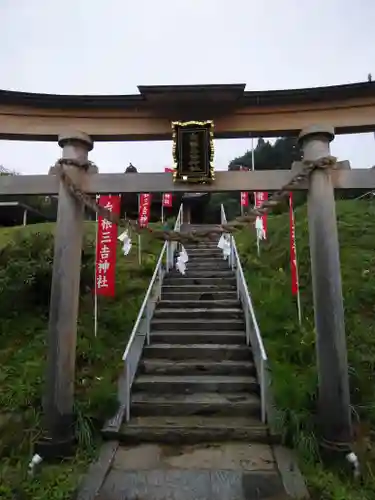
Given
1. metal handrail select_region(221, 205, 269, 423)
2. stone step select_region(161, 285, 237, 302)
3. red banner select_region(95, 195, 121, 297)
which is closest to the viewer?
metal handrail select_region(221, 205, 269, 423)

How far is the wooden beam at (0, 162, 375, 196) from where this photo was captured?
16.8ft

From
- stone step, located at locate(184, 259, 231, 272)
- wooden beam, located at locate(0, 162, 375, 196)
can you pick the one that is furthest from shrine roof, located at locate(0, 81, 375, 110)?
stone step, located at locate(184, 259, 231, 272)

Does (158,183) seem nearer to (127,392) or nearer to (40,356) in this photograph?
(127,392)

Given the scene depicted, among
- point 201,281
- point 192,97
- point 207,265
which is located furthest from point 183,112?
point 207,265

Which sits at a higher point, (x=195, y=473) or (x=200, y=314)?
(x=200, y=314)

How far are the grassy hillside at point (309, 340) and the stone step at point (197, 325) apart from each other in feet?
1.79

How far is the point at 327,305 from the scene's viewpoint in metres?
4.66

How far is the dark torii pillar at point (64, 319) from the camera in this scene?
4.60 metres

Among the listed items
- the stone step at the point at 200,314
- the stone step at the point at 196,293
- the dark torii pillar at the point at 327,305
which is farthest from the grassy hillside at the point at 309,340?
the stone step at the point at 196,293

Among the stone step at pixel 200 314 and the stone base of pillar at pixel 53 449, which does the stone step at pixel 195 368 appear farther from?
the stone base of pillar at pixel 53 449

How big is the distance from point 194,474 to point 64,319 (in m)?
2.43

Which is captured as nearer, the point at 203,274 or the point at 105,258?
the point at 105,258

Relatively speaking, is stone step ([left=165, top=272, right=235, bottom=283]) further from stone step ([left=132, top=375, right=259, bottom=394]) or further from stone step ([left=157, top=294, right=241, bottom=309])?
stone step ([left=132, top=375, right=259, bottom=394])

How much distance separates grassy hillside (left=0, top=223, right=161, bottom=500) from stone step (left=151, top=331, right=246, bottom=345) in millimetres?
683
